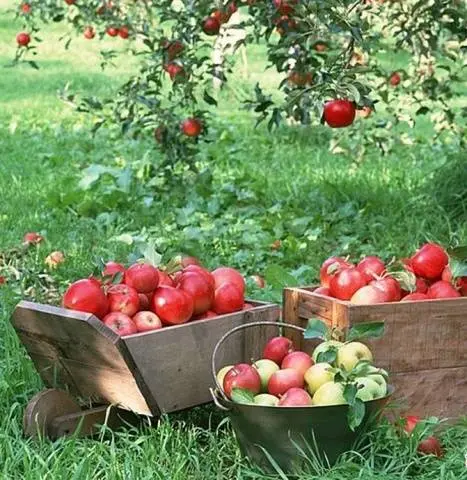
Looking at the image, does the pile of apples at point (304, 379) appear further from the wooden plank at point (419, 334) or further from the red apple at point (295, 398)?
the wooden plank at point (419, 334)

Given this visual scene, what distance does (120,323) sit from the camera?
3328 millimetres

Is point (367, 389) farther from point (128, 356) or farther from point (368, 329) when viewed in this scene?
point (128, 356)

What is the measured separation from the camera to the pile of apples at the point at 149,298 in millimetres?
3367

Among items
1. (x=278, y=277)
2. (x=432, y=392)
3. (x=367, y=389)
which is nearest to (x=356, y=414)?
(x=367, y=389)

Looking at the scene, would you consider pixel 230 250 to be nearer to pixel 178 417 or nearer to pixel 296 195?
pixel 296 195

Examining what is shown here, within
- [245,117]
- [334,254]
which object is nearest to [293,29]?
[334,254]

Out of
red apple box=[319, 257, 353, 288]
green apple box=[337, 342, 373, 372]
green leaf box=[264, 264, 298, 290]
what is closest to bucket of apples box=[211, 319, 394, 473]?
green apple box=[337, 342, 373, 372]

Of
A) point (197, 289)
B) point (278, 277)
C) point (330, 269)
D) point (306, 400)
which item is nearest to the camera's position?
point (306, 400)

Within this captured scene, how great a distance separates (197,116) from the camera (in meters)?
6.46

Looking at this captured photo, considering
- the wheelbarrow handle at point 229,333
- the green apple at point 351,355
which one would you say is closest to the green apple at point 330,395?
the green apple at point 351,355

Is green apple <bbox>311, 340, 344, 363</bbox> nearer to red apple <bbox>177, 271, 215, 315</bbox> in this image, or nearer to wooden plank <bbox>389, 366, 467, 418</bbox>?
wooden plank <bbox>389, 366, 467, 418</bbox>

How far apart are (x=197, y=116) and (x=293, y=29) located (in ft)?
4.07

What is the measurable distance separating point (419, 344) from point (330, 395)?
0.50m

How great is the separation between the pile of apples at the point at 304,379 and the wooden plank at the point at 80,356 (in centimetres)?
26
